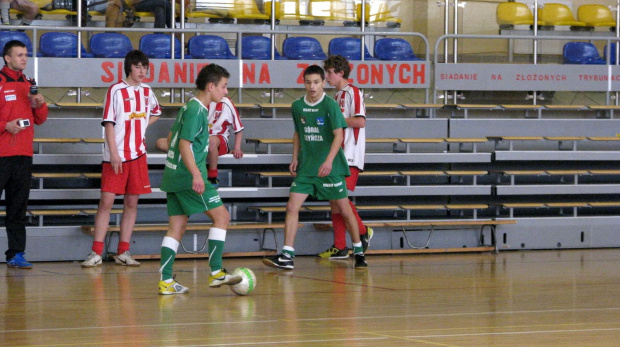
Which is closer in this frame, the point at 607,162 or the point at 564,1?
the point at 607,162

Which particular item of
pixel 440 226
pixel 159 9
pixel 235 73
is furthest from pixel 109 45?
pixel 440 226

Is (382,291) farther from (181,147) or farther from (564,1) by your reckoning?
(564,1)

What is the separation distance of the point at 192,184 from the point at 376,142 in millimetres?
4998

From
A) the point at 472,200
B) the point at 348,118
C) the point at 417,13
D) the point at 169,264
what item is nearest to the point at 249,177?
the point at 348,118

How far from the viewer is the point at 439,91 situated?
1215 cm

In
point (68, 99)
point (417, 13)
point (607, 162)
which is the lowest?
point (607, 162)

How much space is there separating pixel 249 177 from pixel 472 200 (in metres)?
2.74

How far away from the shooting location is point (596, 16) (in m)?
13.4

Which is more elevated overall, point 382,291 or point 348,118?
point 348,118

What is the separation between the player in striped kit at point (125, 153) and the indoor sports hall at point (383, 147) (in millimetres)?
402

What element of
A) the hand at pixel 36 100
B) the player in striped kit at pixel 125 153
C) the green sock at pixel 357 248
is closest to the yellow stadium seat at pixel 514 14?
the green sock at pixel 357 248

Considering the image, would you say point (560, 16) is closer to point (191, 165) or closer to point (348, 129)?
point (348, 129)

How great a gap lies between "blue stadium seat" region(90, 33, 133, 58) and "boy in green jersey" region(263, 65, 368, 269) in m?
3.40

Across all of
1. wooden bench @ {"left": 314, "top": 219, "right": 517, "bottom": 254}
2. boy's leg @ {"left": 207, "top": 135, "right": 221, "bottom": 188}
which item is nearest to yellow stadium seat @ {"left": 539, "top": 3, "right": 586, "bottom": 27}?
wooden bench @ {"left": 314, "top": 219, "right": 517, "bottom": 254}
